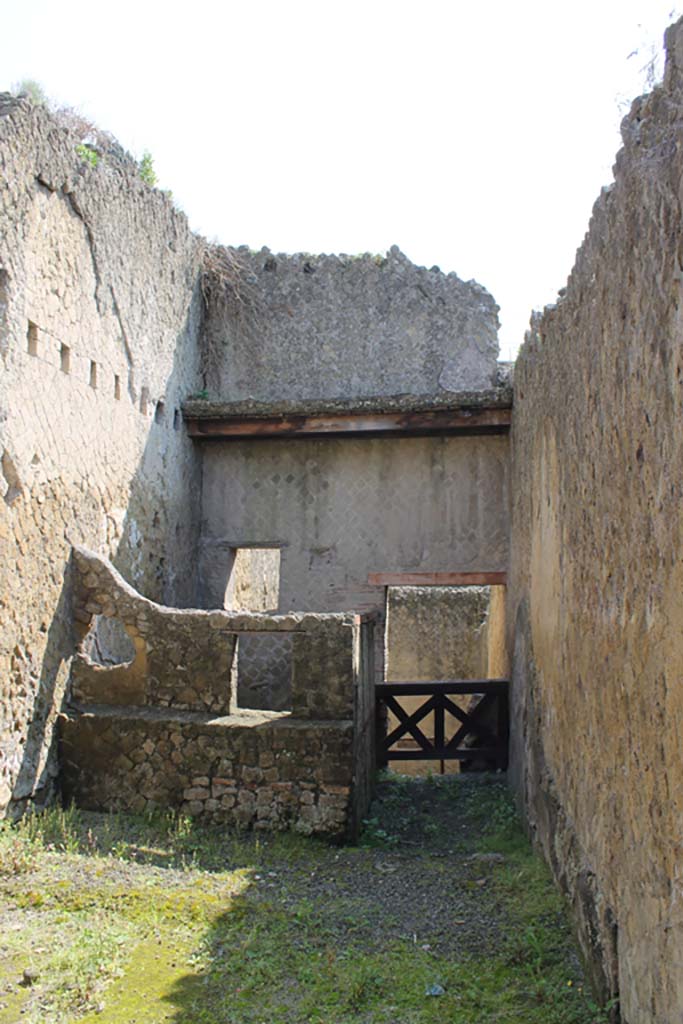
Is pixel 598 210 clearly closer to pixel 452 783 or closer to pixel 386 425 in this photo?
pixel 386 425

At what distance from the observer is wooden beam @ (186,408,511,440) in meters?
8.99

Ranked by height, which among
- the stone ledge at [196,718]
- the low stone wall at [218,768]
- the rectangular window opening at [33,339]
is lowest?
the low stone wall at [218,768]

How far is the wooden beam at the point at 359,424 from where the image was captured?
899 cm

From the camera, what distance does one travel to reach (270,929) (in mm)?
4613

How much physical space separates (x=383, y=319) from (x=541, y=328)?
4.33 meters

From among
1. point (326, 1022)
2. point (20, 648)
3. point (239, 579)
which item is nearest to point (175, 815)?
point (20, 648)

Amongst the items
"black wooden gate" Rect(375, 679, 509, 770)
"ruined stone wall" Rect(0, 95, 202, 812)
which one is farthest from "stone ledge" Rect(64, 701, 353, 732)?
"black wooden gate" Rect(375, 679, 509, 770)

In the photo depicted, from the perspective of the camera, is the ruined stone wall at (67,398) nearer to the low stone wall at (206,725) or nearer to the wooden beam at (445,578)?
the low stone wall at (206,725)

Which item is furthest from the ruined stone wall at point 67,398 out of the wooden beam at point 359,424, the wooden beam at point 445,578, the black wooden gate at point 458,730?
the black wooden gate at point 458,730

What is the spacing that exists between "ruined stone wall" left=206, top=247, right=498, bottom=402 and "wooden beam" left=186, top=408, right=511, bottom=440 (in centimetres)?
98

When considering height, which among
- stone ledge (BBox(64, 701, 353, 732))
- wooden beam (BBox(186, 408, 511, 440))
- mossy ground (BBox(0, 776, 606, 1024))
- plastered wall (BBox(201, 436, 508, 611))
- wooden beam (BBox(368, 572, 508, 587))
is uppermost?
wooden beam (BBox(186, 408, 511, 440))

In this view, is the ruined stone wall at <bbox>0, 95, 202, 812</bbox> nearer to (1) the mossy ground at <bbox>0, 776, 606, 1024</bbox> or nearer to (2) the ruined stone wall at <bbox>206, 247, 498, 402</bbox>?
(1) the mossy ground at <bbox>0, 776, 606, 1024</bbox>

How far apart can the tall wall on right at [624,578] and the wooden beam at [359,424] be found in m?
3.13

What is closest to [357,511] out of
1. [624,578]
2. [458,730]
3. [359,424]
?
[359,424]
